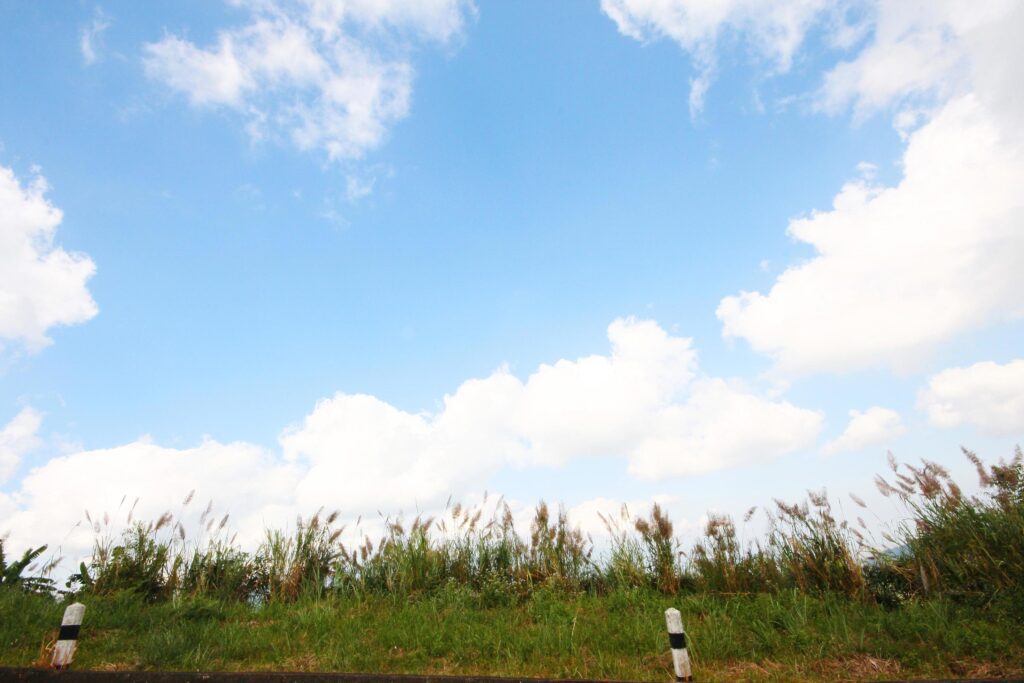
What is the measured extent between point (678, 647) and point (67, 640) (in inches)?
242

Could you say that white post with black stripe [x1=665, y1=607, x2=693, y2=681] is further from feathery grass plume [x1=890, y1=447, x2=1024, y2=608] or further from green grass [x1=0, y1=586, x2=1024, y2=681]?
feathery grass plume [x1=890, y1=447, x2=1024, y2=608]

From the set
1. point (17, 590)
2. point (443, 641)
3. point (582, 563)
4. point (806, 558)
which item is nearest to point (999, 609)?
point (806, 558)

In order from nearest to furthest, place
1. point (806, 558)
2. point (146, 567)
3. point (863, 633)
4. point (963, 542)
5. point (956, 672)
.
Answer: point (956, 672) → point (863, 633) → point (963, 542) → point (806, 558) → point (146, 567)

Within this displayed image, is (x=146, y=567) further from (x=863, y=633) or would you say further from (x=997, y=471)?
(x=997, y=471)

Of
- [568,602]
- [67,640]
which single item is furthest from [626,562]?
[67,640]

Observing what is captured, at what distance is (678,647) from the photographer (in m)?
5.41

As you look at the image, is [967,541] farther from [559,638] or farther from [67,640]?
[67,640]

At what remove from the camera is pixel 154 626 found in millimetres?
7914

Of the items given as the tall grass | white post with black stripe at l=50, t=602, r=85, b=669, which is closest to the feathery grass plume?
the tall grass

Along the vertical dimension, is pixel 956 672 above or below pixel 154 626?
below

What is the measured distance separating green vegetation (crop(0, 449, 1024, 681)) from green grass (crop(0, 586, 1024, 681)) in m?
0.03

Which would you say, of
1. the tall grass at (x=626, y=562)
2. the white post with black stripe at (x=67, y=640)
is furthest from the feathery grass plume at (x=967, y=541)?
the white post with black stripe at (x=67, y=640)

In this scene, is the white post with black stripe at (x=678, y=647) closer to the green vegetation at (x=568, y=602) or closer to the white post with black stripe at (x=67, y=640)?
the green vegetation at (x=568, y=602)

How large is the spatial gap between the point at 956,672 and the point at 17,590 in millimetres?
12145
